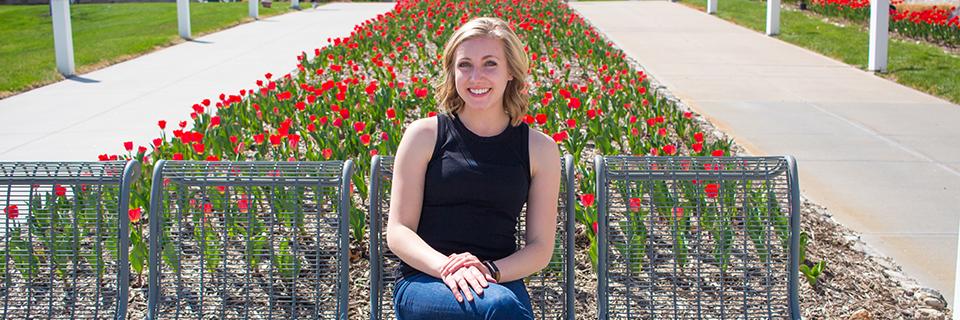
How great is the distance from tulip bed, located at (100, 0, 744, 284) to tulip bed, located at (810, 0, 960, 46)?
768cm

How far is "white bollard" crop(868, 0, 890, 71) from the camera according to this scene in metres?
10.0

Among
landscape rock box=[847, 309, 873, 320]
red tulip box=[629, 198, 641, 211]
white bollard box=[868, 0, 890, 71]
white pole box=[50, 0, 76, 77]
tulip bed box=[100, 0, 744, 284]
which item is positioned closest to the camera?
red tulip box=[629, 198, 641, 211]

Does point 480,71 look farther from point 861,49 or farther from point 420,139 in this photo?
point 861,49

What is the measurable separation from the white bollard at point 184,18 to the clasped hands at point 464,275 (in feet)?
44.7

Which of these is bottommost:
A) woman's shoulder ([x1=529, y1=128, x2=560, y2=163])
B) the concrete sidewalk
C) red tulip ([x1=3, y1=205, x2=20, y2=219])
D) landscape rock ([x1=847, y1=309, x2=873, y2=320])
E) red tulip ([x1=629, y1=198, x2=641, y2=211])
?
landscape rock ([x1=847, y1=309, x2=873, y2=320])

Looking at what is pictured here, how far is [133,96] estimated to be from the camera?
8.22 metres

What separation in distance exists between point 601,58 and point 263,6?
19026 millimetres

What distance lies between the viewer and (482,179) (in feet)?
7.70

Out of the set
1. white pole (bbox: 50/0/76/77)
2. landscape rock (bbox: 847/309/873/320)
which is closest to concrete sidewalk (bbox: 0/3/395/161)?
white pole (bbox: 50/0/76/77)

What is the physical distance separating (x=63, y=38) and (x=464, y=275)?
9351mm

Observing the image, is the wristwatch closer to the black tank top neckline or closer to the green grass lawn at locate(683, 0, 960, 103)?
the black tank top neckline

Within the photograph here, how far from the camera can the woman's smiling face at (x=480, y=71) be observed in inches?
94.0

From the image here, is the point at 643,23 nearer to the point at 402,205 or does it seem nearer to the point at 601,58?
the point at 601,58

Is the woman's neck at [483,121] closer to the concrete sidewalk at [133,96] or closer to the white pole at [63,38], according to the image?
the concrete sidewalk at [133,96]
